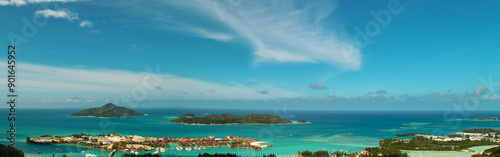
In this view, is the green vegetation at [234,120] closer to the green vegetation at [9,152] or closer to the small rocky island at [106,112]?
the small rocky island at [106,112]

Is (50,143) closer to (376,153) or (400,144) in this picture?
(376,153)

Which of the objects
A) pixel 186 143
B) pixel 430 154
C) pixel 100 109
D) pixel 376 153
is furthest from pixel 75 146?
pixel 100 109

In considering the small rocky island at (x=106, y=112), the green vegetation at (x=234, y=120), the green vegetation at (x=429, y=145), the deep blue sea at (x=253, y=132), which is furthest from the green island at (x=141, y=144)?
the small rocky island at (x=106, y=112)

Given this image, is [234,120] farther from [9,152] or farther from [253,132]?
Result: [9,152]

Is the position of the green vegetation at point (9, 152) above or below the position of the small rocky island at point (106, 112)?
below

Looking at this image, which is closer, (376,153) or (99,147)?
(376,153)

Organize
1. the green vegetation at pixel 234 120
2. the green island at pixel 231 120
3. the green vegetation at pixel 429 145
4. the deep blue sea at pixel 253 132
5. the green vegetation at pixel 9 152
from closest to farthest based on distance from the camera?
the green vegetation at pixel 9 152
the deep blue sea at pixel 253 132
the green vegetation at pixel 429 145
the green island at pixel 231 120
the green vegetation at pixel 234 120

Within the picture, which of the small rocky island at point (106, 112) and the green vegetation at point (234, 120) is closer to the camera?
the green vegetation at point (234, 120)

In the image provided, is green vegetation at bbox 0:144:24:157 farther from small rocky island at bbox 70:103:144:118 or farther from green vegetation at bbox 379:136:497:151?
small rocky island at bbox 70:103:144:118

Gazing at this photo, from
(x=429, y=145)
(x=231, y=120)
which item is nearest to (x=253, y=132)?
(x=231, y=120)


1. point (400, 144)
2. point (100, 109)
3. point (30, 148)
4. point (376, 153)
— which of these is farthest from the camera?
point (100, 109)

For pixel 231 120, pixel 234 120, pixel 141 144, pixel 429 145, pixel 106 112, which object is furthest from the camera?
pixel 106 112
